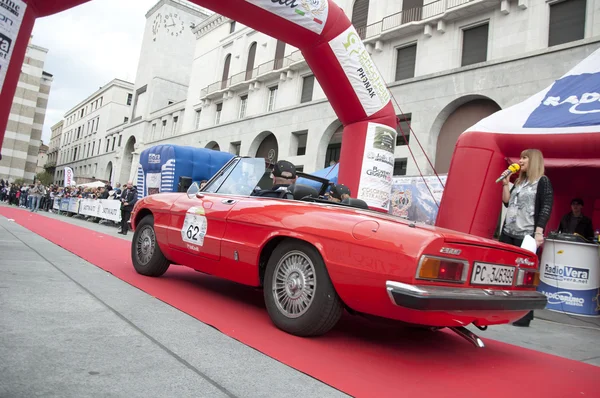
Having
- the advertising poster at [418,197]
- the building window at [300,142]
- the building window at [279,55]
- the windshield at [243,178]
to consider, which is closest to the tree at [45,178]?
the building window at [279,55]

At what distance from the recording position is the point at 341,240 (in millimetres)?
2756

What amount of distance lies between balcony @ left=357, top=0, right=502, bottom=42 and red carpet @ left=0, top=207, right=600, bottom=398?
1387 cm

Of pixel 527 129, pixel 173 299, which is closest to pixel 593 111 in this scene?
pixel 527 129

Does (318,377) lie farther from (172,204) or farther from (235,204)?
(172,204)

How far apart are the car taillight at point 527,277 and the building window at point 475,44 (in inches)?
529

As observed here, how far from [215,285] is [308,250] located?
7.21 feet

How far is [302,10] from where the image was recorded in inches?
281

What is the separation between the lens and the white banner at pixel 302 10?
676cm

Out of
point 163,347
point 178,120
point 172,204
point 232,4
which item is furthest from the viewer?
point 178,120

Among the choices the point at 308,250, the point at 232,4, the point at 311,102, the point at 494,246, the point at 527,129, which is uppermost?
the point at 311,102

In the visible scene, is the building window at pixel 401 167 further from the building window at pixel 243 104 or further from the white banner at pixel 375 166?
the building window at pixel 243 104

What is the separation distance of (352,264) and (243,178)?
194 cm

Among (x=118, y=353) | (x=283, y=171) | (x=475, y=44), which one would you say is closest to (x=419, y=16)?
(x=475, y=44)

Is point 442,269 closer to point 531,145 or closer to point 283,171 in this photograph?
point 283,171
